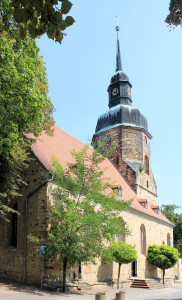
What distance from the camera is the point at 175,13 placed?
356 centimetres

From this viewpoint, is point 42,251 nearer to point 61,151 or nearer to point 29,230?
point 29,230

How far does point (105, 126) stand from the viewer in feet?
98.1

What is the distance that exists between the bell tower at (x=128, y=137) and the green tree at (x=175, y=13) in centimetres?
2295

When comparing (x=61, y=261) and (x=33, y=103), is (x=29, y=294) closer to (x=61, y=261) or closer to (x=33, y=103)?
(x=61, y=261)

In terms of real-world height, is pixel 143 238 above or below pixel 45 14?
below

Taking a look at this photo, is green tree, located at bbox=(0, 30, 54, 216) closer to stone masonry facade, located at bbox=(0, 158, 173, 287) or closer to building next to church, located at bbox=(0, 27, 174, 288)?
stone masonry facade, located at bbox=(0, 158, 173, 287)

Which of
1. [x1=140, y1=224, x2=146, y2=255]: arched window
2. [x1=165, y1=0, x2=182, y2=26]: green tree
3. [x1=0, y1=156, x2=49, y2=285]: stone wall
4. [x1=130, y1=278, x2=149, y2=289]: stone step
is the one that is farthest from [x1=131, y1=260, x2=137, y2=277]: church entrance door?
[x1=165, y1=0, x2=182, y2=26]: green tree

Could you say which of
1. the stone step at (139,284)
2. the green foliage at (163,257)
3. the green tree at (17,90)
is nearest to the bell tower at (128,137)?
the green foliage at (163,257)

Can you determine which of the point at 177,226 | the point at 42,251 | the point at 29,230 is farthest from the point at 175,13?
the point at 177,226

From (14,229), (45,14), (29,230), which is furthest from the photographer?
(14,229)

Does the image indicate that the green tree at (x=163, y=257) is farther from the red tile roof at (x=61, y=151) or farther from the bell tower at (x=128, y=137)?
the bell tower at (x=128, y=137)

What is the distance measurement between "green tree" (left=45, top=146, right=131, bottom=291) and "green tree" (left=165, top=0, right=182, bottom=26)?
33.7ft

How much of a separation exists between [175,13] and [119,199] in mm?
13161

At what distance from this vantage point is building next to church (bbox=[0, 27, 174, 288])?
14.5 metres
